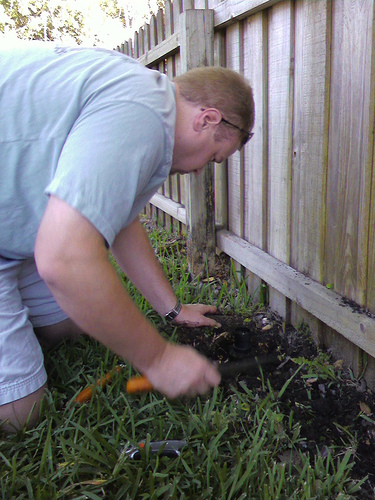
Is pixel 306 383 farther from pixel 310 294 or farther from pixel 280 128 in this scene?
pixel 280 128

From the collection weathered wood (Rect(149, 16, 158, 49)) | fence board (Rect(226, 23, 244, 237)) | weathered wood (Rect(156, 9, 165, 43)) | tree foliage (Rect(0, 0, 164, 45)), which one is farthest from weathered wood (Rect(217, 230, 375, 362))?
tree foliage (Rect(0, 0, 164, 45))

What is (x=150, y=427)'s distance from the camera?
1790 mm

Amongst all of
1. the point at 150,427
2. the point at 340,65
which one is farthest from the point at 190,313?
the point at 340,65

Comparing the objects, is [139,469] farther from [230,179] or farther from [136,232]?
[230,179]

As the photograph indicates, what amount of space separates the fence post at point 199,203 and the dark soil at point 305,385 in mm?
695

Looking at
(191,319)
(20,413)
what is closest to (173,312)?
(191,319)

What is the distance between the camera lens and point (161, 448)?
1588 mm

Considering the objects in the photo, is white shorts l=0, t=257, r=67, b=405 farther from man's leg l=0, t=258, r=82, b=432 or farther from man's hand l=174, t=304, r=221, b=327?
man's hand l=174, t=304, r=221, b=327

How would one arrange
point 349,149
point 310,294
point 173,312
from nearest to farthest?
point 349,149
point 310,294
point 173,312

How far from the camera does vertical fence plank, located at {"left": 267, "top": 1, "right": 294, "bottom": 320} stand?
219 cm

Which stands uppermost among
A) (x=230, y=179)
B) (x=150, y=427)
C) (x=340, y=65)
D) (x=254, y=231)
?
(x=340, y=65)

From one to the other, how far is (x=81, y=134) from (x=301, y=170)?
3.89 ft

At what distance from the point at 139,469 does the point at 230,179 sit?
1972 mm

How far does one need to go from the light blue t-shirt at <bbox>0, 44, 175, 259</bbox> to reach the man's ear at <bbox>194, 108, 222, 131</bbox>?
13 cm
